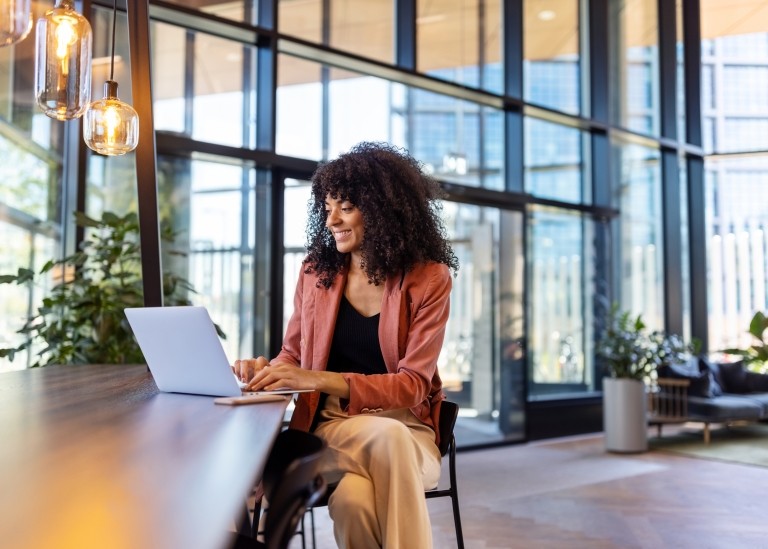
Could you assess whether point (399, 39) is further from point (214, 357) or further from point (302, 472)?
point (302, 472)

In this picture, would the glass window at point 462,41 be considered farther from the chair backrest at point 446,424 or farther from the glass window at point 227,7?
the chair backrest at point 446,424

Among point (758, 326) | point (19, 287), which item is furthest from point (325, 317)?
point (758, 326)

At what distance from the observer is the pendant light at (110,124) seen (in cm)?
233

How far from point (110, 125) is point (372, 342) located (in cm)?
103

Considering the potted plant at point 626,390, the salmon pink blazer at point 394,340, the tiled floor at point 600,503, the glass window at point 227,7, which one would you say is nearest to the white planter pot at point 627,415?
the potted plant at point 626,390

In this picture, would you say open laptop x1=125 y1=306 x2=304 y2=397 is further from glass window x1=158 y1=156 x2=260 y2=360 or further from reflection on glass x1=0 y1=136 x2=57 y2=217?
glass window x1=158 y1=156 x2=260 y2=360

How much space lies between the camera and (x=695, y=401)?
22.2 ft

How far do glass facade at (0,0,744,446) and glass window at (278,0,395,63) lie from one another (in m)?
0.02

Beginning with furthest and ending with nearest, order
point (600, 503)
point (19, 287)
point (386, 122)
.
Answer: point (386, 122)
point (600, 503)
point (19, 287)

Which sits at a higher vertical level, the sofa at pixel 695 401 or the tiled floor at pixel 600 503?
the sofa at pixel 695 401

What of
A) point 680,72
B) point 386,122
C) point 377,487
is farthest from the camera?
point 680,72

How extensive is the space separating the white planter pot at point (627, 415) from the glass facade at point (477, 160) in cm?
80

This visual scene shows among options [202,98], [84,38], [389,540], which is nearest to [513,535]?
[389,540]

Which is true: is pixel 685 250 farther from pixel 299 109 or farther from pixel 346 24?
pixel 299 109
